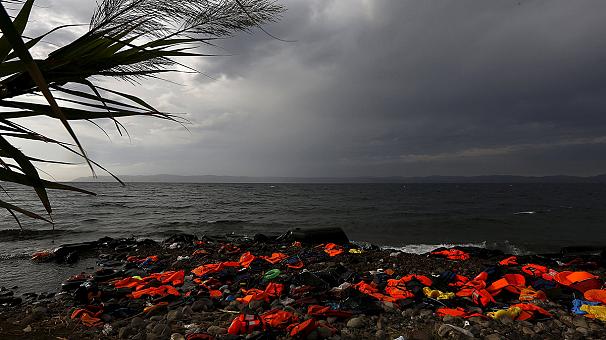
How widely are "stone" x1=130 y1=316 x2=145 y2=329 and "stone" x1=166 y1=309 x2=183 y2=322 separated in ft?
1.26

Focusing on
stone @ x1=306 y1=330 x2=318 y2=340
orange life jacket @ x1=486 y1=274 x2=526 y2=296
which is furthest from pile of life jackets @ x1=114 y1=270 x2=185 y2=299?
orange life jacket @ x1=486 y1=274 x2=526 y2=296

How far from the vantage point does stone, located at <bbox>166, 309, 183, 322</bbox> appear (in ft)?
17.0

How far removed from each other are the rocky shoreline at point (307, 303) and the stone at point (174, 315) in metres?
0.02

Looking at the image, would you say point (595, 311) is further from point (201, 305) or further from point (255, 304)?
point (201, 305)

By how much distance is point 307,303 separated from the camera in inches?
222

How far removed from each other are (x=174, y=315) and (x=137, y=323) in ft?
1.84

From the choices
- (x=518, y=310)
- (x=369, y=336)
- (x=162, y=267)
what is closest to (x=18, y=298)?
(x=162, y=267)

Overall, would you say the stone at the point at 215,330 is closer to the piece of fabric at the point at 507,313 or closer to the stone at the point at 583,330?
the piece of fabric at the point at 507,313

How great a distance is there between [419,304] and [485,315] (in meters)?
1.02

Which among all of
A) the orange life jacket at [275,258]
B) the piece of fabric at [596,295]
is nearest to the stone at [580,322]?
the piece of fabric at [596,295]

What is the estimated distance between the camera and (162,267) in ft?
29.5

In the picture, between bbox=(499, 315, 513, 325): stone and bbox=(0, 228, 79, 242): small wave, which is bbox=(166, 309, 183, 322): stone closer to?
bbox=(499, 315, 513, 325): stone

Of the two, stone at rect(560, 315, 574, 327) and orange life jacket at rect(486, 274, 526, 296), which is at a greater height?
orange life jacket at rect(486, 274, 526, 296)

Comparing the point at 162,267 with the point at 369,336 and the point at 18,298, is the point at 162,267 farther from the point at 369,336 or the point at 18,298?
the point at 369,336
